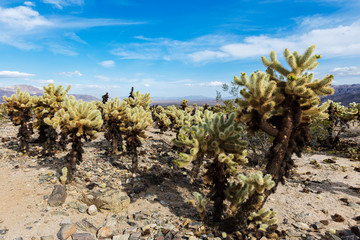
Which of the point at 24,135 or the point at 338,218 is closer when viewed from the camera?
the point at 338,218

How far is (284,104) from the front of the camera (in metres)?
4.54

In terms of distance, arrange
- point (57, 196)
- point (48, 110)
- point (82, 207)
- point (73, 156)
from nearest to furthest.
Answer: point (82, 207) < point (57, 196) < point (73, 156) < point (48, 110)

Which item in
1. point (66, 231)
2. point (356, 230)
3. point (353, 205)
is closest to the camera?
point (66, 231)

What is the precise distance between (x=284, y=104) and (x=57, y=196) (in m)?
7.28

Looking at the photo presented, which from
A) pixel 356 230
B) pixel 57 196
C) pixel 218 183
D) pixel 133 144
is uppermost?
pixel 133 144

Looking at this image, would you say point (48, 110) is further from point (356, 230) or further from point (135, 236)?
point (356, 230)

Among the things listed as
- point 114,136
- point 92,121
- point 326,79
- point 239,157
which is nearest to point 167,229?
point 239,157

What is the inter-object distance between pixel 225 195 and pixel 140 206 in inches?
117

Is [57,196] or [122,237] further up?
[57,196]

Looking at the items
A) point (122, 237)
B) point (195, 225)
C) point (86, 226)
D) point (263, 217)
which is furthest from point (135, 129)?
point (263, 217)

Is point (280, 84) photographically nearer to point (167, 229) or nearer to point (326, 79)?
point (326, 79)

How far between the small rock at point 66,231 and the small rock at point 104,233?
673 millimetres

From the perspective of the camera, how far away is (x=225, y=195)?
552 cm

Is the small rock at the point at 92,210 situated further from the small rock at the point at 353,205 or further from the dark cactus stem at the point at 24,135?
the small rock at the point at 353,205
